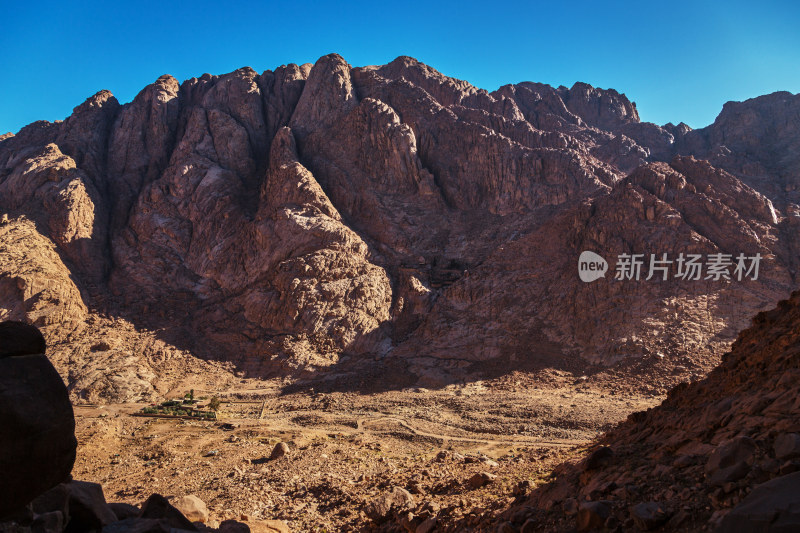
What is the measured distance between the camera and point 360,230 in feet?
155

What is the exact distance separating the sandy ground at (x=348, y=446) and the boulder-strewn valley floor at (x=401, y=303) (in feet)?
0.58

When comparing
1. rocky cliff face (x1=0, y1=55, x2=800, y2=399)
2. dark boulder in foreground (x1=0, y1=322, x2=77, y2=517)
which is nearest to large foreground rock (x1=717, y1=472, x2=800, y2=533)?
dark boulder in foreground (x1=0, y1=322, x2=77, y2=517)

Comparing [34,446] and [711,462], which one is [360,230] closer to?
[34,446]

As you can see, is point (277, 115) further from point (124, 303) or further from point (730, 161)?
point (730, 161)

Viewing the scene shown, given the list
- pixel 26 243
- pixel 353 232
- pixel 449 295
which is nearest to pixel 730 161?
pixel 449 295

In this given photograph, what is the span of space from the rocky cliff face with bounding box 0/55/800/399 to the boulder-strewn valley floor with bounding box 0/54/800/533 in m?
0.27

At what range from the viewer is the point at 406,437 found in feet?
72.5

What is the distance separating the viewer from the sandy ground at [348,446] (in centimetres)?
1220

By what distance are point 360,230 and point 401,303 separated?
10.1 metres

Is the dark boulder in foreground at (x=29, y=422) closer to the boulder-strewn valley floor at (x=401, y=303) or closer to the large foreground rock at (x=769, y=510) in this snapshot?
the boulder-strewn valley floor at (x=401, y=303)

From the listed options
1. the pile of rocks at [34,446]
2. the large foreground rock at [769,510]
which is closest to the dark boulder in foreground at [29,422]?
the pile of rocks at [34,446]

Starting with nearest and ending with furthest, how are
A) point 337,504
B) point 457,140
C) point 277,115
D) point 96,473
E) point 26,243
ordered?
point 337,504 < point 96,473 < point 26,243 < point 457,140 < point 277,115

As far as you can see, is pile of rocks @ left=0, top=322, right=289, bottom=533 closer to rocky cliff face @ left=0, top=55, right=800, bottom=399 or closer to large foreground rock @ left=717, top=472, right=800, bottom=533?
large foreground rock @ left=717, top=472, right=800, bottom=533

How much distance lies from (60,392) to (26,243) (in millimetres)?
46057
